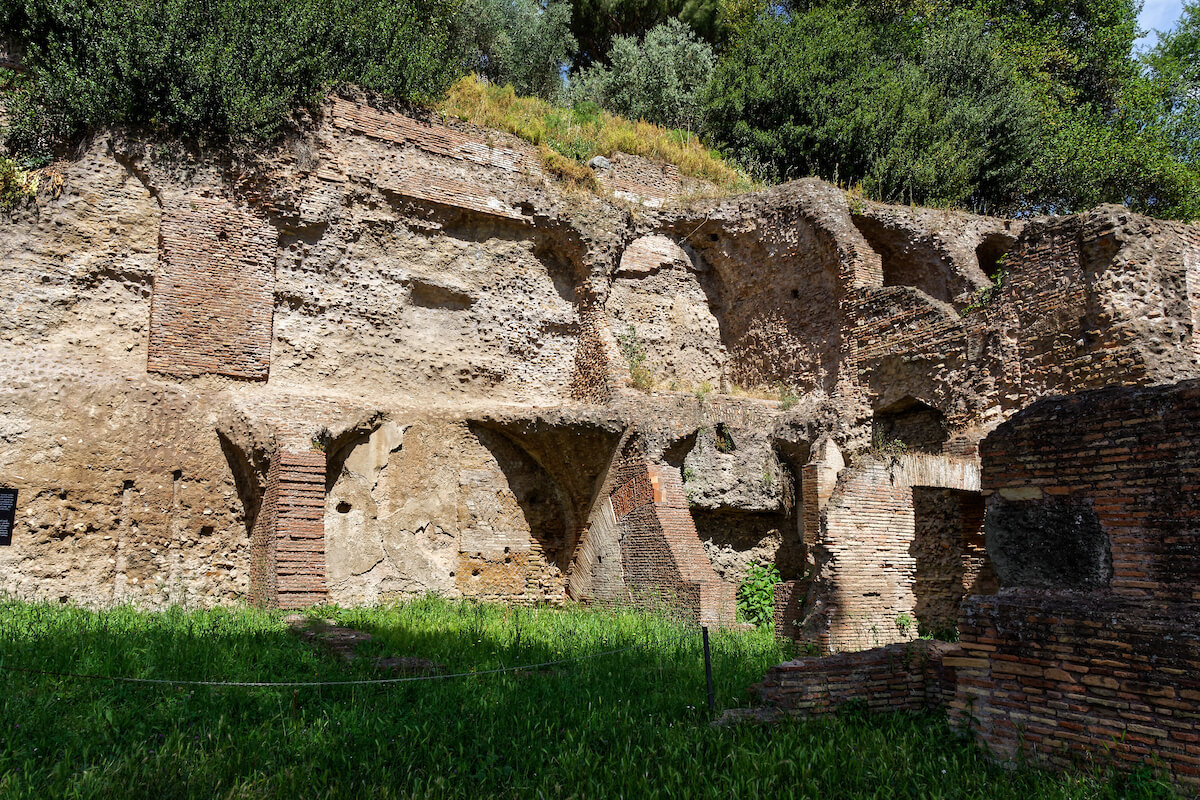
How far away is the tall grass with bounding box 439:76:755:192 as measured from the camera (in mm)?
14258

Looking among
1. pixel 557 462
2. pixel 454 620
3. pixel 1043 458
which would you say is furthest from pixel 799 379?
pixel 1043 458

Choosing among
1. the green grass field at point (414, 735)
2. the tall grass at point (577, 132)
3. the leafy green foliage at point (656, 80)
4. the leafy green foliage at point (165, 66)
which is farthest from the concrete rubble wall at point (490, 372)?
the leafy green foliage at point (656, 80)

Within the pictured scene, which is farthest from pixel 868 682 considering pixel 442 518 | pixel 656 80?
pixel 656 80

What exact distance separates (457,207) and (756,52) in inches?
447

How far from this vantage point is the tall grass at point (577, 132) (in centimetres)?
1426

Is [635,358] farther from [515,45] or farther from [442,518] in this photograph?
[515,45]

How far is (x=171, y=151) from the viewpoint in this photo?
1069 centimetres

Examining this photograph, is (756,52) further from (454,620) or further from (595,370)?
(454,620)

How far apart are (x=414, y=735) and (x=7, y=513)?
6082 mm

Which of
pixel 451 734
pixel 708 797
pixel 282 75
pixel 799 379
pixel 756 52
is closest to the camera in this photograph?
pixel 708 797

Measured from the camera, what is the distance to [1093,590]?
498 centimetres

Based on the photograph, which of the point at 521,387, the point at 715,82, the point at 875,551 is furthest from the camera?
the point at 715,82

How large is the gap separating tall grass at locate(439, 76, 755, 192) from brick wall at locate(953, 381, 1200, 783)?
1017 centimetres

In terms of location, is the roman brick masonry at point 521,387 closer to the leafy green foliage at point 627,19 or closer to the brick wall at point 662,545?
the brick wall at point 662,545
